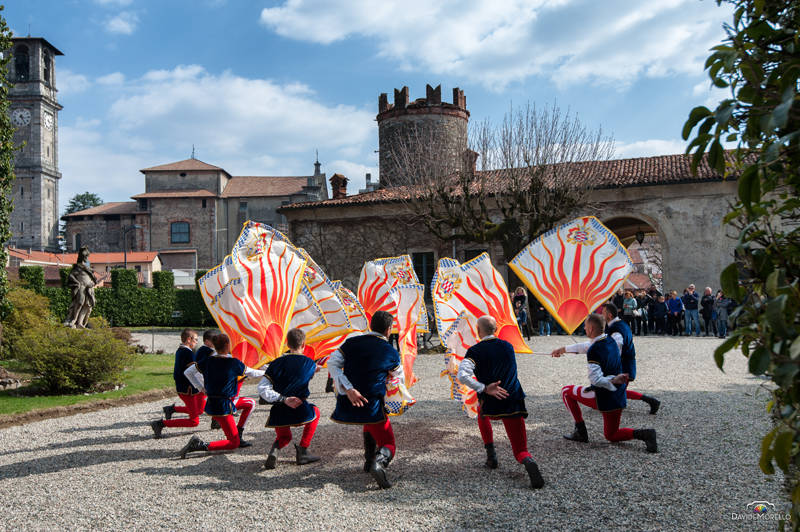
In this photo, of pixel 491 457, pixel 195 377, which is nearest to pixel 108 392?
pixel 195 377

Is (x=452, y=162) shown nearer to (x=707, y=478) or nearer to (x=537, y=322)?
(x=537, y=322)

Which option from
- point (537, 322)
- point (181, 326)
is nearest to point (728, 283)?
point (537, 322)

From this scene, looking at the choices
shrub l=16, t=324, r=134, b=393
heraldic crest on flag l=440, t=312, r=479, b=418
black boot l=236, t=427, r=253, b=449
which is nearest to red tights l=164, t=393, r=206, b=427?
black boot l=236, t=427, r=253, b=449

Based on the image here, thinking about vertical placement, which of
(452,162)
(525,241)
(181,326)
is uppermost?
(452,162)

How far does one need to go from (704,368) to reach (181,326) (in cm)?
2762

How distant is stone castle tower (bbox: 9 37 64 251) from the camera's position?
206 feet

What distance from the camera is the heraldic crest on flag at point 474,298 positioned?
7555 mm

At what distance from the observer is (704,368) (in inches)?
484

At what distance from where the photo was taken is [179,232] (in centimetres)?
5578

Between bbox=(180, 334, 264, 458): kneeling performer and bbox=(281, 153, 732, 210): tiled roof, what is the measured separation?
1548 cm

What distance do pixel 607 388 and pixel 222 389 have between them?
401 cm

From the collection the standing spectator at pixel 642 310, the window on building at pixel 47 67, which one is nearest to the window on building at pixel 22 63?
the window on building at pixel 47 67

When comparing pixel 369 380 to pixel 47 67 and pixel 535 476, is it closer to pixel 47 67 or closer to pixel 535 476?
pixel 535 476

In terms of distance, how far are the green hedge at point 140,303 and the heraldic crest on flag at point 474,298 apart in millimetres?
25678
